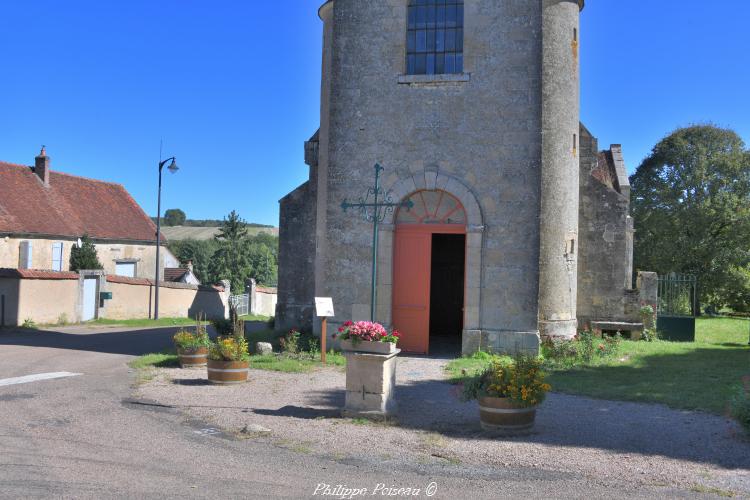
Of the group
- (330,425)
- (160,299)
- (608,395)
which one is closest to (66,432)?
(330,425)

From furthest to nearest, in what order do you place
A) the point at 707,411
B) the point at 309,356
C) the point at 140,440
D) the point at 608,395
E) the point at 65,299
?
the point at 65,299, the point at 309,356, the point at 608,395, the point at 707,411, the point at 140,440

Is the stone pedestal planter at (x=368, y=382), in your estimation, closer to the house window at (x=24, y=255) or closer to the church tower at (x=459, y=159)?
the church tower at (x=459, y=159)

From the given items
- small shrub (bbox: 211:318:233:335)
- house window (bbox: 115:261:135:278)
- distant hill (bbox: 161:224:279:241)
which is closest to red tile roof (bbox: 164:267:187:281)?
house window (bbox: 115:261:135:278)

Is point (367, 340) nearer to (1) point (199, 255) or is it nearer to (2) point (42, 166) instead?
(2) point (42, 166)

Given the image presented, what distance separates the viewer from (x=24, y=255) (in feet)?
92.7

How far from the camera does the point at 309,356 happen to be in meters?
13.3

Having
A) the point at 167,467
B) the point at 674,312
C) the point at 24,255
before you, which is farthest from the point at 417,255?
the point at 24,255

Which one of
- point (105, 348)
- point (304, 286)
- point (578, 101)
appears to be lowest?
point (105, 348)

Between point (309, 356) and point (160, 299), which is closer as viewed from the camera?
point (309, 356)

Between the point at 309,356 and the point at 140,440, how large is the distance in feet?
20.9

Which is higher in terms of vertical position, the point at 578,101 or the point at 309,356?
the point at 578,101

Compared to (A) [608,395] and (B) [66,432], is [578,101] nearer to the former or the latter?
(A) [608,395]

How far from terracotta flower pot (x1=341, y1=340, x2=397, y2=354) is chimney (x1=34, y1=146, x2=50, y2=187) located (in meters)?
29.5

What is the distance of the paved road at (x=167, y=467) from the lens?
5.47m
